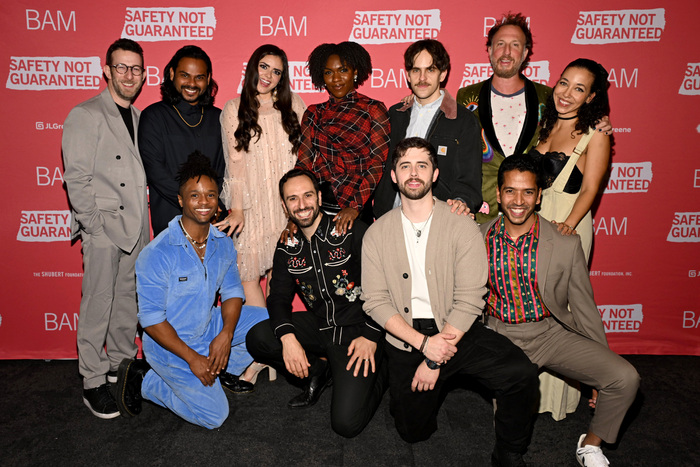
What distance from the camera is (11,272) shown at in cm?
385

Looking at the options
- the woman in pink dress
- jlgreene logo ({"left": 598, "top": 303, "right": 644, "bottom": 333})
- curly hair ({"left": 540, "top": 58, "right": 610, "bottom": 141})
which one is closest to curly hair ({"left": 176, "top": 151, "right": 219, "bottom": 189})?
the woman in pink dress

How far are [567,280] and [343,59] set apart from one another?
188 cm

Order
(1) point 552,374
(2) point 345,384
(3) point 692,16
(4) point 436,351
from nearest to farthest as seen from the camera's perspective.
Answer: (4) point 436,351 < (2) point 345,384 < (1) point 552,374 < (3) point 692,16

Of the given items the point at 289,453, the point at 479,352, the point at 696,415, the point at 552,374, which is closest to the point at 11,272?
the point at 289,453

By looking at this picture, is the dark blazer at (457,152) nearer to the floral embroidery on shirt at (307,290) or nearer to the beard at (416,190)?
the beard at (416,190)

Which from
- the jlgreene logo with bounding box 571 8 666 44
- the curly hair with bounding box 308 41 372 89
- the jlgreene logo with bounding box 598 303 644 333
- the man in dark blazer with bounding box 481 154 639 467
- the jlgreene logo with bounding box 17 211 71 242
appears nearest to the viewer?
the man in dark blazer with bounding box 481 154 639 467

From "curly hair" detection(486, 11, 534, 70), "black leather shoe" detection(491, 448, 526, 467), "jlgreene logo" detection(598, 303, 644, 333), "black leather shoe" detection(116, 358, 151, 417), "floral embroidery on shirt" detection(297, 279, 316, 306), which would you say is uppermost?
"curly hair" detection(486, 11, 534, 70)

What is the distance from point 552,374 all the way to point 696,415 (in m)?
0.98

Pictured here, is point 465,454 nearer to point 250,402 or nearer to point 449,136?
point 250,402

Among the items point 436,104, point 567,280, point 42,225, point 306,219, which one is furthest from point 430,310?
point 42,225

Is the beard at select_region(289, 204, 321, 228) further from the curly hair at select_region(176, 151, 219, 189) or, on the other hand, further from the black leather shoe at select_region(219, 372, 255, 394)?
the black leather shoe at select_region(219, 372, 255, 394)

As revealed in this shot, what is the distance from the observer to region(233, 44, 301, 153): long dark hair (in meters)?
3.10

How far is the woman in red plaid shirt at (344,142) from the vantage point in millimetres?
2982

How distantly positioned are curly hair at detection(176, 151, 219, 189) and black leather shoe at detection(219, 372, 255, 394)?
52.8 inches
